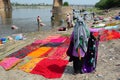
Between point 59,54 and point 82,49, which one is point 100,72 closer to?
point 82,49

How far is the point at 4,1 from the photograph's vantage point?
6706 cm

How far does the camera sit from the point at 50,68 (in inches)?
396

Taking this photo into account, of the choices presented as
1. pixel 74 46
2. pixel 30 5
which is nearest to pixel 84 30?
pixel 74 46

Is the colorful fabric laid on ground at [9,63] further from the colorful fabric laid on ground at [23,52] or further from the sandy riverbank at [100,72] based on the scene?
the colorful fabric laid on ground at [23,52]

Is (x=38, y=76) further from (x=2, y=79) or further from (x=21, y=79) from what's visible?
(x=2, y=79)

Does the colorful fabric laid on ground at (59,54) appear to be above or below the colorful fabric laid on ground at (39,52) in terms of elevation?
above

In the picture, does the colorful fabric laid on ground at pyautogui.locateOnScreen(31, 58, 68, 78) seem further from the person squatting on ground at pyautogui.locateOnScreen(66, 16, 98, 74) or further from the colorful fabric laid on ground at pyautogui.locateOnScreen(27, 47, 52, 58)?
the colorful fabric laid on ground at pyautogui.locateOnScreen(27, 47, 52, 58)

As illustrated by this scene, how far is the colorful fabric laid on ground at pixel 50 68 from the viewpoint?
9.57 m

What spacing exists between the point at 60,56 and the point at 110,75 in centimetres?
306

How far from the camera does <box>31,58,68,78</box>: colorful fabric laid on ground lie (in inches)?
377

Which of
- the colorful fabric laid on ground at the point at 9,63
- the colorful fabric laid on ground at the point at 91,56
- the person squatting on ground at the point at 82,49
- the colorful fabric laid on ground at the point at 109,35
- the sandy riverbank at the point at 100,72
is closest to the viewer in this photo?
the person squatting on ground at the point at 82,49

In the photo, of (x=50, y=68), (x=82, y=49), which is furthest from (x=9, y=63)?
(x=82, y=49)

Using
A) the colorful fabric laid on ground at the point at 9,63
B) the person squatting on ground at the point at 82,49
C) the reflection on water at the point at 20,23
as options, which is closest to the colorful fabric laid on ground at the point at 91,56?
the person squatting on ground at the point at 82,49

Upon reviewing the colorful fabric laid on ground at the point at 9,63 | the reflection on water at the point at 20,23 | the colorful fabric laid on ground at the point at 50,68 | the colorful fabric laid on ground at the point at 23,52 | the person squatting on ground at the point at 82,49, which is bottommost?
the reflection on water at the point at 20,23
